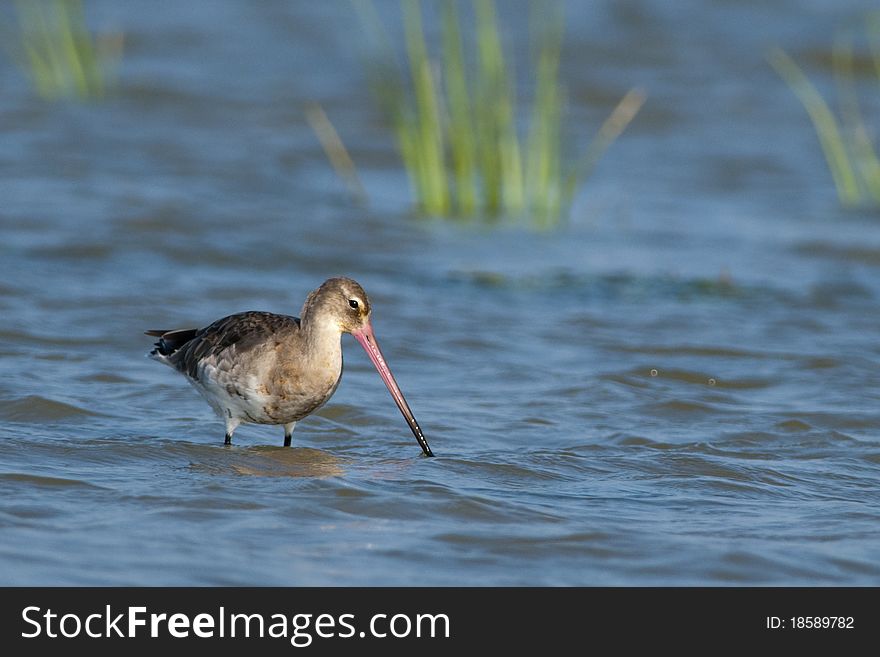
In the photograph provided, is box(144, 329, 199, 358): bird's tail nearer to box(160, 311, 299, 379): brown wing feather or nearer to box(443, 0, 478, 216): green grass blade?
box(160, 311, 299, 379): brown wing feather

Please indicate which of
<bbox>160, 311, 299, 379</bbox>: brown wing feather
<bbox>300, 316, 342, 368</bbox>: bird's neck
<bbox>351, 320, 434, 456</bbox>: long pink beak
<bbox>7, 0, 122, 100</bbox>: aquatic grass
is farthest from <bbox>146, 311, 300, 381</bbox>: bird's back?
<bbox>7, 0, 122, 100</bbox>: aquatic grass

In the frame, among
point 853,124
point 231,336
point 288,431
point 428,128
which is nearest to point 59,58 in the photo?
point 428,128

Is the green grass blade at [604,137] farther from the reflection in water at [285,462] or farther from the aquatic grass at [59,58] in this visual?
the reflection in water at [285,462]

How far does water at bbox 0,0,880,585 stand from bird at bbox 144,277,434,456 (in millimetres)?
211

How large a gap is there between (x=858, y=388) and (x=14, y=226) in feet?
17.8

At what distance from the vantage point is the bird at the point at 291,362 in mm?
5559

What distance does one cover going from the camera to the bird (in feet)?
18.2

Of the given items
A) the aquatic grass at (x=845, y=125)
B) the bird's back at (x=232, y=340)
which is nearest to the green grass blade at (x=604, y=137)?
the aquatic grass at (x=845, y=125)

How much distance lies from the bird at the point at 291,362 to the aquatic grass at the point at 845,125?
530 centimetres

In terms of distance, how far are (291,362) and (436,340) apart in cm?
226

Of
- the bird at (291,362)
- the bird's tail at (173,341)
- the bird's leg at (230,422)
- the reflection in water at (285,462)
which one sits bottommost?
the reflection in water at (285,462)

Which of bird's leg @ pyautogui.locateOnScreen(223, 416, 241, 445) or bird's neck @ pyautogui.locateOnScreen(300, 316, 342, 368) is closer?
bird's neck @ pyautogui.locateOnScreen(300, 316, 342, 368)

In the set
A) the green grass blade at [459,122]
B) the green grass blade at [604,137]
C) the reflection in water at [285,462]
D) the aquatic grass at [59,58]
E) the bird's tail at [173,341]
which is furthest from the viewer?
the aquatic grass at [59,58]
